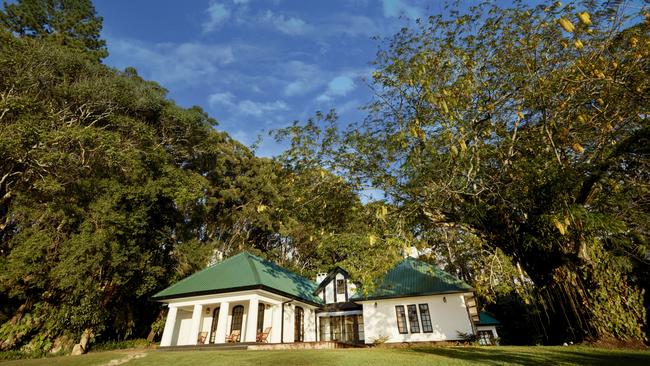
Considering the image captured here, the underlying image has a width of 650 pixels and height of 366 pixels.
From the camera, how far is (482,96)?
910cm

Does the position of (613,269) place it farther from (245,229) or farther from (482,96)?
(245,229)

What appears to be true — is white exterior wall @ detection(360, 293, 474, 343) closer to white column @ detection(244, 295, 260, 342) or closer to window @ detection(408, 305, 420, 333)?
window @ detection(408, 305, 420, 333)

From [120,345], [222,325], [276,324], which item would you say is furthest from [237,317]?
[120,345]

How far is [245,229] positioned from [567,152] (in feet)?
83.0

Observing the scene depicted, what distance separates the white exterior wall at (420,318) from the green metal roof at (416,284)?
39 centimetres

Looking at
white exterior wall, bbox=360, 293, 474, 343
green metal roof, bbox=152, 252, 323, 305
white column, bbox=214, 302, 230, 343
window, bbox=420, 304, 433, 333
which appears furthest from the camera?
window, bbox=420, 304, 433, 333

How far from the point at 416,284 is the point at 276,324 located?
8747 mm

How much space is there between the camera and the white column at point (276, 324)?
648 inches

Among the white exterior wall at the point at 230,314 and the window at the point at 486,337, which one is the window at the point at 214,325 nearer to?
the white exterior wall at the point at 230,314

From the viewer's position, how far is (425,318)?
1758cm

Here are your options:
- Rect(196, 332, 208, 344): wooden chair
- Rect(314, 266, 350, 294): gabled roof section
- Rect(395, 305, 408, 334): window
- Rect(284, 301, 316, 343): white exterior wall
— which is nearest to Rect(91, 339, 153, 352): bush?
Rect(196, 332, 208, 344): wooden chair

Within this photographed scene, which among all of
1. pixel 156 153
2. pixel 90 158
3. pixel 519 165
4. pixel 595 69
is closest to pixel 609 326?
pixel 519 165

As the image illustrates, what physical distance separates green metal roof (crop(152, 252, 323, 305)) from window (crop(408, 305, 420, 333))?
6128 mm

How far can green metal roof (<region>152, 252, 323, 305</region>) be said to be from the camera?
16078 millimetres
